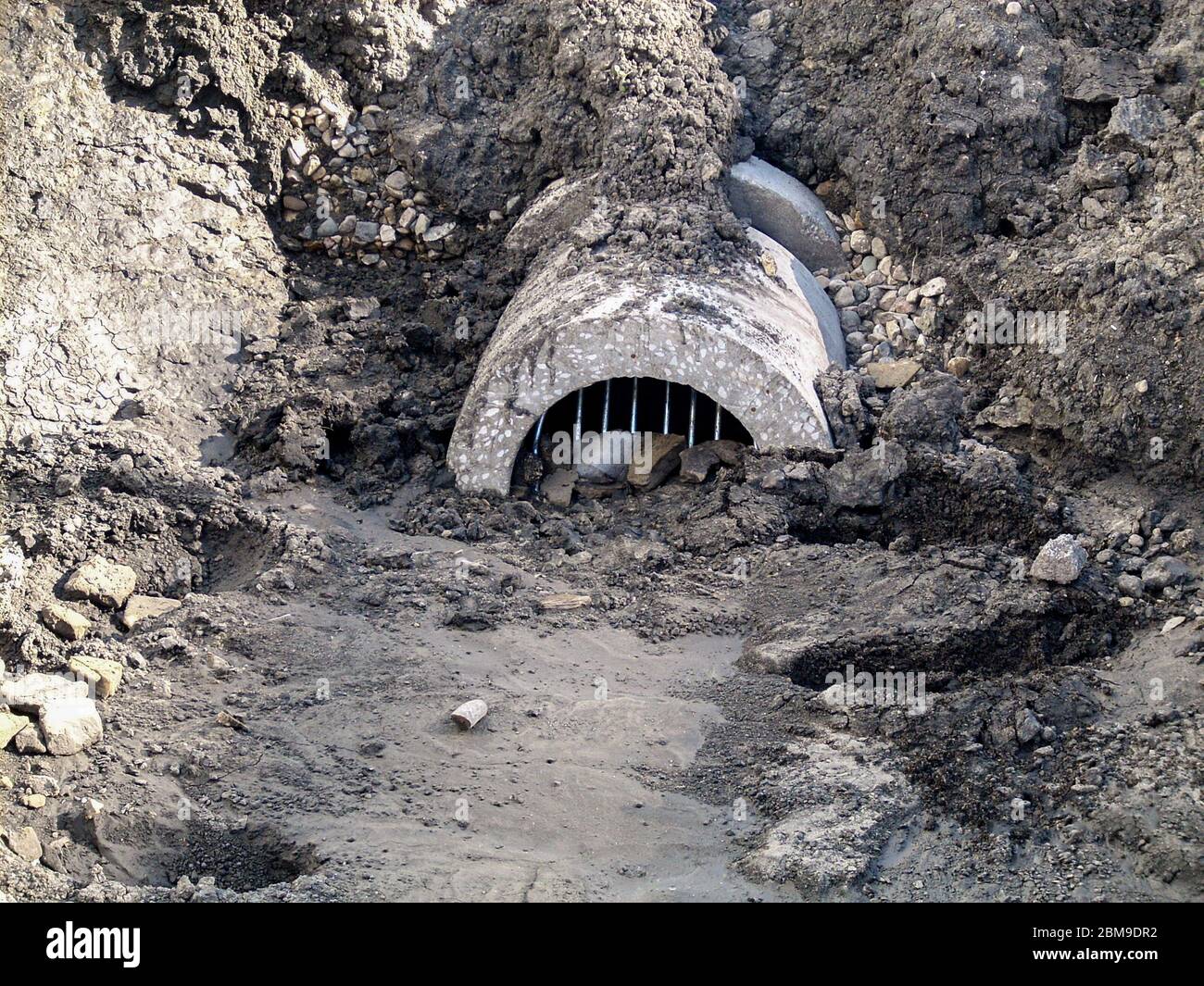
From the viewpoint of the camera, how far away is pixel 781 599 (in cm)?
648

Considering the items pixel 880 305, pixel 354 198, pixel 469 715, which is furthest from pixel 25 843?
pixel 880 305

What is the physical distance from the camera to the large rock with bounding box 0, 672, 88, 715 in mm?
5305

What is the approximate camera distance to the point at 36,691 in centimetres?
539

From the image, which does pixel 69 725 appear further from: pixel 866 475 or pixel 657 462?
pixel 866 475

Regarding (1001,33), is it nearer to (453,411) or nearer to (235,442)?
(453,411)

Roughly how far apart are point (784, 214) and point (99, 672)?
208 inches

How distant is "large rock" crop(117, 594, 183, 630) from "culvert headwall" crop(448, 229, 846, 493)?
5.92 ft

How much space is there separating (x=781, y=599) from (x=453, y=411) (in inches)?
99.1

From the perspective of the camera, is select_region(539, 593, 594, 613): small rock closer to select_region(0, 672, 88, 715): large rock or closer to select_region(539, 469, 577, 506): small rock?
select_region(539, 469, 577, 506): small rock

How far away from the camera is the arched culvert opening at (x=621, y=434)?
24.8ft

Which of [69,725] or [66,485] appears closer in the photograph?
[69,725]

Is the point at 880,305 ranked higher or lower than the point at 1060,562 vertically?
higher

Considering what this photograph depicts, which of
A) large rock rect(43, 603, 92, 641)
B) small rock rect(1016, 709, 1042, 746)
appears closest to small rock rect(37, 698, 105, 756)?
large rock rect(43, 603, 92, 641)

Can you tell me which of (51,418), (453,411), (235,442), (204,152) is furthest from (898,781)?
(204,152)
